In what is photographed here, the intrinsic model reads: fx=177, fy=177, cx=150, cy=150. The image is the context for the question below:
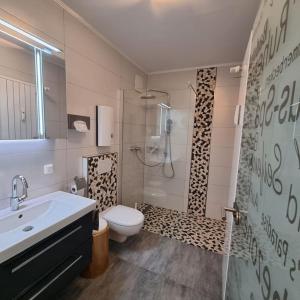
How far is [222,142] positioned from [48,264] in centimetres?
257

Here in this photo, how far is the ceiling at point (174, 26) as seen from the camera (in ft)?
4.88

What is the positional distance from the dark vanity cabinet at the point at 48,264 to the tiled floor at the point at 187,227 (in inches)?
51.8

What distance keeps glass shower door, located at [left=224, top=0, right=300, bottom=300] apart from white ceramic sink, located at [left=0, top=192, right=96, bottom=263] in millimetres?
1083

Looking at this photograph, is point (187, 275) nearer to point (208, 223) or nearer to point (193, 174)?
point (208, 223)

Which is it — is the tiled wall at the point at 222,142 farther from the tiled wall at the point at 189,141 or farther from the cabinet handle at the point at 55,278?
the cabinet handle at the point at 55,278

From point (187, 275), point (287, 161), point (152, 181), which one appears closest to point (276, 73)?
point (287, 161)

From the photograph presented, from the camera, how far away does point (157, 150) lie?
10.3 feet

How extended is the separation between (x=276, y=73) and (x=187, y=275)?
193cm

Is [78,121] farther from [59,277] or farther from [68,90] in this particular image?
[59,277]

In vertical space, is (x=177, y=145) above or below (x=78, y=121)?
below

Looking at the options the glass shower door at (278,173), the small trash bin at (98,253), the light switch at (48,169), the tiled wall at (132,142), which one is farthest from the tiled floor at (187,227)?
the glass shower door at (278,173)

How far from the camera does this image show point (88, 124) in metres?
1.92

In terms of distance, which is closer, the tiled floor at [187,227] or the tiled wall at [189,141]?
the tiled floor at [187,227]

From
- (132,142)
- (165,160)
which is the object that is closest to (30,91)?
A: (132,142)
